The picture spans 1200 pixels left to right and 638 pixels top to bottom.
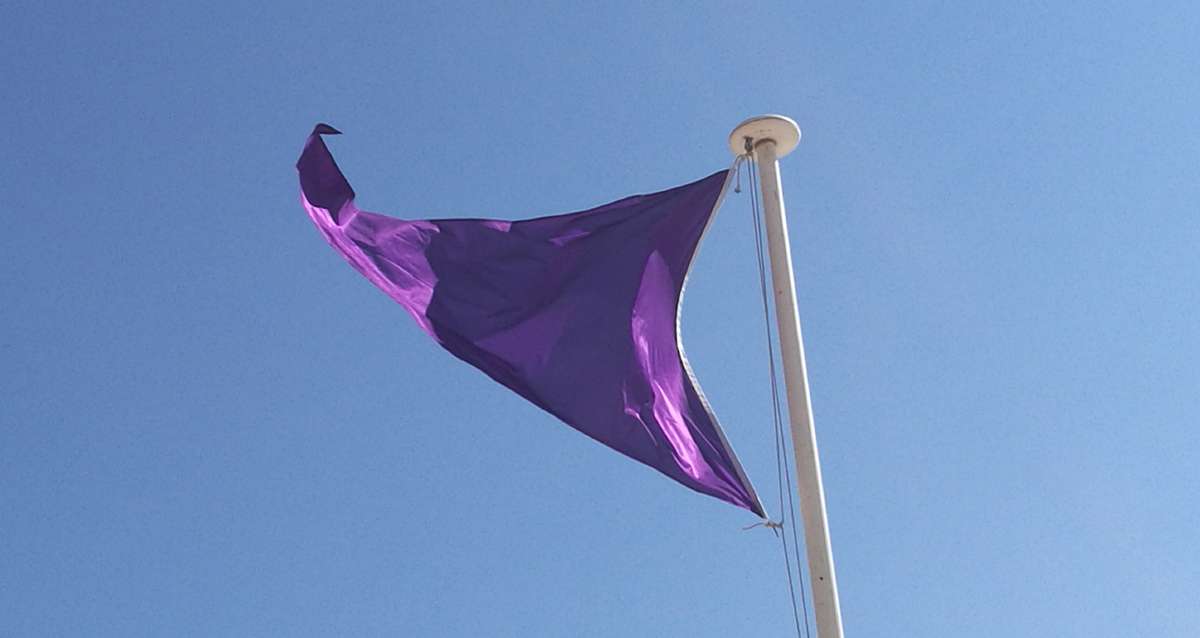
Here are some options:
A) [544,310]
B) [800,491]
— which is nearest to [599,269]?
[544,310]

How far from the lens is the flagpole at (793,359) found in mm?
12617

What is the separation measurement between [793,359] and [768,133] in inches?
94.4

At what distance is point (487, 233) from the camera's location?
16.6 metres

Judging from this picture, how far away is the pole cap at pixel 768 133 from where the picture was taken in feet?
49.6

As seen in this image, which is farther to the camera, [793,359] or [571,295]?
[571,295]

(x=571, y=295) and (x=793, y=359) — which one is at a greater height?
(x=571, y=295)

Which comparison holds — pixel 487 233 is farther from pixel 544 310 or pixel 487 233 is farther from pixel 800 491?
pixel 800 491

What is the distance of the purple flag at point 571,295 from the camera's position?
14.4 m

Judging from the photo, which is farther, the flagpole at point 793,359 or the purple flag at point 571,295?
the purple flag at point 571,295

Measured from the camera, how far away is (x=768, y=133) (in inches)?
598

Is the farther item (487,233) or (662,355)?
(487,233)

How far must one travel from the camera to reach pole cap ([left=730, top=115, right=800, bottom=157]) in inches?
595

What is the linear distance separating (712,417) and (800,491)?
1410 mm

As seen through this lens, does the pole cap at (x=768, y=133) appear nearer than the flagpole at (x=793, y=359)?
No
